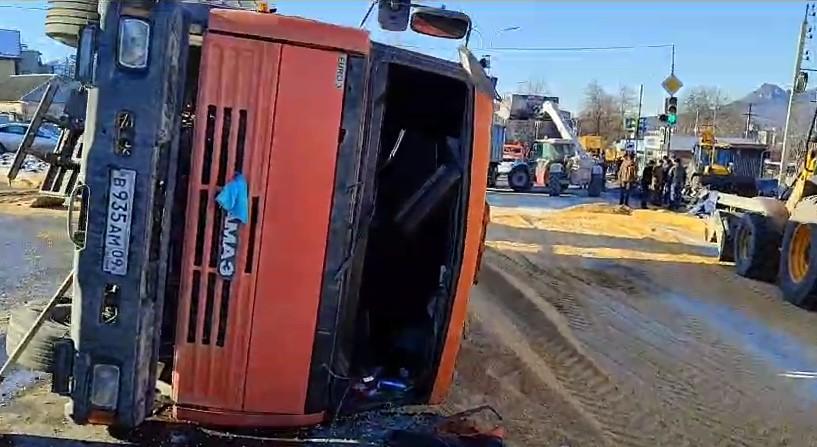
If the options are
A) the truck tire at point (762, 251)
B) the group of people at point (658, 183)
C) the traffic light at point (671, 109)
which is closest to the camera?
the truck tire at point (762, 251)

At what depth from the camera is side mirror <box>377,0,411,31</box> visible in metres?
4.48

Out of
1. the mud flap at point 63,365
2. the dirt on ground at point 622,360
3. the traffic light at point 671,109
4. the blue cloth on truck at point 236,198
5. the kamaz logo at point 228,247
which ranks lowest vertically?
the dirt on ground at point 622,360

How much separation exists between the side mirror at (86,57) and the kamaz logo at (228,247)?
0.78 meters

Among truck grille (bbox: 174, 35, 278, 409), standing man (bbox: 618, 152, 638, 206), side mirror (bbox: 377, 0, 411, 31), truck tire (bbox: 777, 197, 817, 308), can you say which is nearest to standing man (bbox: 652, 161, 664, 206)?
standing man (bbox: 618, 152, 638, 206)

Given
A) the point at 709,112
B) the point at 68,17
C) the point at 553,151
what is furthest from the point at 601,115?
the point at 68,17

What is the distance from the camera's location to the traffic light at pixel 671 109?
27156 mm

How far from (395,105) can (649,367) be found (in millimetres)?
3174

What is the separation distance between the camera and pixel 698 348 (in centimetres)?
769

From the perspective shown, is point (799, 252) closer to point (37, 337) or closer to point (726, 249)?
point (726, 249)

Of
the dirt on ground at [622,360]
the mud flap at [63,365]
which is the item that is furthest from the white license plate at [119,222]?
the dirt on ground at [622,360]

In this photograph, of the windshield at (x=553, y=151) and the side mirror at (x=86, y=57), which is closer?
the side mirror at (x=86, y=57)

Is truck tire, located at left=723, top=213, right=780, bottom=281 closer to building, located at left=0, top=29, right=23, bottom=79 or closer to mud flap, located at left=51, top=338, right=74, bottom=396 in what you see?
mud flap, located at left=51, top=338, right=74, bottom=396

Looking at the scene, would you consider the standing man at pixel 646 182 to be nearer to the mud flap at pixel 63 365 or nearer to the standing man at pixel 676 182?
the standing man at pixel 676 182

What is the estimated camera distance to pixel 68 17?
213 inches
